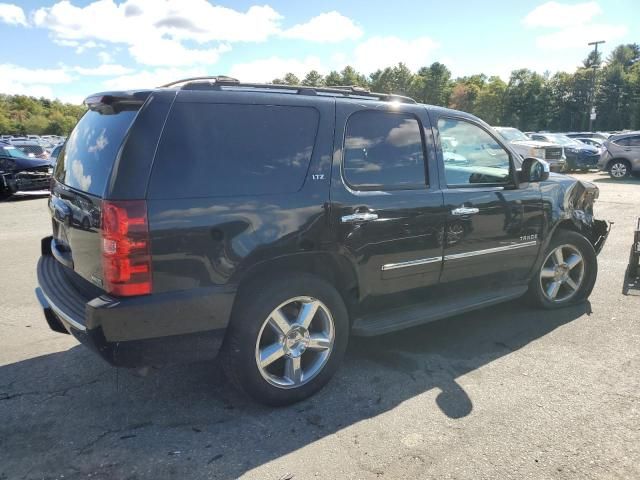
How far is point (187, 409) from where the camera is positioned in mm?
3150

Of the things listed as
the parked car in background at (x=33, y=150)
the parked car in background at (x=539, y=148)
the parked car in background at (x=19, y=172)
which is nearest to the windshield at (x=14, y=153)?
the parked car in background at (x=19, y=172)

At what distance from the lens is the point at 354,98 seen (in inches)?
142

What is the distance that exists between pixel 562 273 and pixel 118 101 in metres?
4.19

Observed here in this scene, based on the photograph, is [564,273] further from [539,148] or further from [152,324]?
[539,148]

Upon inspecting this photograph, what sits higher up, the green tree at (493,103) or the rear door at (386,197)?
the green tree at (493,103)

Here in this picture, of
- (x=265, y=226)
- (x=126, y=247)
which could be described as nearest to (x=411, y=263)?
(x=265, y=226)

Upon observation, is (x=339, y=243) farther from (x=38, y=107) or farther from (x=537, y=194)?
(x=38, y=107)

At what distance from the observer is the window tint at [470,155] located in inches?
156

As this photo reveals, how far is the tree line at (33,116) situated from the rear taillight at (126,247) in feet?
351

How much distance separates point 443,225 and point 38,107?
149 metres

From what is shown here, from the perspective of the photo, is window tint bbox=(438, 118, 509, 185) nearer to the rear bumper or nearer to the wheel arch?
the wheel arch

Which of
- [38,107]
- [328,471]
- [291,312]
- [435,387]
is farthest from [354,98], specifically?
[38,107]

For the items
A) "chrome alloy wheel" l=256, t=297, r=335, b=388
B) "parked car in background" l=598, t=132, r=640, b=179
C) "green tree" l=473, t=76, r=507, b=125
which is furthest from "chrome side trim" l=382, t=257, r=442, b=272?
"green tree" l=473, t=76, r=507, b=125

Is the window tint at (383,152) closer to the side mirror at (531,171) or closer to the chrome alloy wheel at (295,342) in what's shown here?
the chrome alloy wheel at (295,342)
